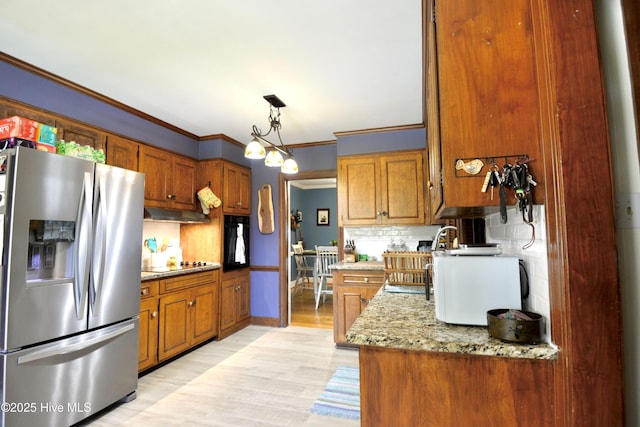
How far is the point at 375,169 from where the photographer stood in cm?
358

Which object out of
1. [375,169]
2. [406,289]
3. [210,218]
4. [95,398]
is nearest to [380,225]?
[375,169]

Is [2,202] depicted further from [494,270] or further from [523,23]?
[523,23]

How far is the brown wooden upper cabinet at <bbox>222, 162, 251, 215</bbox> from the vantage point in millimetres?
3865

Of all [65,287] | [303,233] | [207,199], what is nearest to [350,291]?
[207,199]

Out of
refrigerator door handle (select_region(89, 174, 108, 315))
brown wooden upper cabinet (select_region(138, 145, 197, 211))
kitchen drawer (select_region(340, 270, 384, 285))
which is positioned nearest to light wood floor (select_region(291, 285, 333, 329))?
kitchen drawer (select_region(340, 270, 384, 285))

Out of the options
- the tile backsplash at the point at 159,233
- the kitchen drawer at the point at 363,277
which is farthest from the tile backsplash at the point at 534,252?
the tile backsplash at the point at 159,233

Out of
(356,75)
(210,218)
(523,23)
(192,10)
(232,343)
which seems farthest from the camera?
(210,218)

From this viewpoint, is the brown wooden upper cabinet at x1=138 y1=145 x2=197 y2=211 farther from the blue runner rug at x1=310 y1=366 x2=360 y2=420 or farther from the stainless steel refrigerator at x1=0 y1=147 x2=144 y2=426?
the blue runner rug at x1=310 y1=366 x2=360 y2=420

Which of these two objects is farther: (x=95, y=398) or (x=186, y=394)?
(x=186, y=394)

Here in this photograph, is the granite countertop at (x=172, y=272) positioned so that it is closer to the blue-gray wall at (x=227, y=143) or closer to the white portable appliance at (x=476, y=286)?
the blue-gray wall at (x=227, y=143)

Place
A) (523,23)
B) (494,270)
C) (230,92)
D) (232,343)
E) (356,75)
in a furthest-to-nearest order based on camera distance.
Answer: (232,343) → (230,92) → (356,75) → (494,270) → (523,23)

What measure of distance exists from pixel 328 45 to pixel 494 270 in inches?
65.5

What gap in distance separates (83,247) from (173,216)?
49.6 inches

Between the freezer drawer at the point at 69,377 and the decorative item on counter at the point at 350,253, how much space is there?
2263 mm
